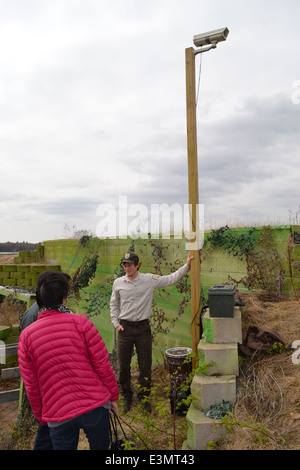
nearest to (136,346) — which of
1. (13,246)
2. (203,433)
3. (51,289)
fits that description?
(203,433)

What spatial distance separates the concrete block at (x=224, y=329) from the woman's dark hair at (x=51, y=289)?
188 centimetres

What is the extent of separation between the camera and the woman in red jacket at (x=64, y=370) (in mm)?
2369

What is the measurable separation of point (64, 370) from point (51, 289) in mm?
554

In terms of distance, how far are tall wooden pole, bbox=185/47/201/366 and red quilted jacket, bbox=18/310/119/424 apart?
7.32ft

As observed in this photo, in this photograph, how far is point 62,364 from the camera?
2375 millimetres

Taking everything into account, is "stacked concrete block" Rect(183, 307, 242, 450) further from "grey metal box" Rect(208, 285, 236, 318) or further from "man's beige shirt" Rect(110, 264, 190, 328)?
"man's beige shirt" Rect(110, 264, 190, 328)

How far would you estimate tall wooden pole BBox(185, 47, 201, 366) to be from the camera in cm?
450

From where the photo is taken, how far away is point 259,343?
12.8 ft

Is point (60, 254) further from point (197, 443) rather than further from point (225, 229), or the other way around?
point (197, 443)

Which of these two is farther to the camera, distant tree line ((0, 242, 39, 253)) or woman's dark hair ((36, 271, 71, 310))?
distant tree line ((0, 242, 39, 253))

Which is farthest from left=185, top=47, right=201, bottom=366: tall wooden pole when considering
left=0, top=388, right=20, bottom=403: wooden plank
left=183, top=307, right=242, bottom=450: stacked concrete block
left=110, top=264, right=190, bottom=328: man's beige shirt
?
left=0, top=388, right=20, bottom=403: wooden plank

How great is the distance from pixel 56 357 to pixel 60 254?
9.82m
